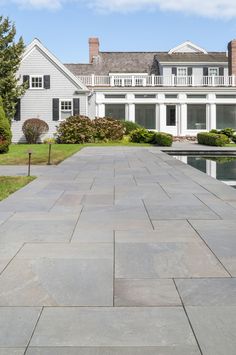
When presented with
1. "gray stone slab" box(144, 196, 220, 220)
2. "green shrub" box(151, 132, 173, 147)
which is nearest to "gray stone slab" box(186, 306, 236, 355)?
"gray stone slab" box(144, 196, 220, 220)

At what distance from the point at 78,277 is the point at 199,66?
126 feet

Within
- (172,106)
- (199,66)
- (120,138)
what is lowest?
(120,138)

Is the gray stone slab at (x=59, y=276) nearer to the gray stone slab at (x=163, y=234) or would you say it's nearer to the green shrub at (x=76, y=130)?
the gray stone slab at (x=163, y=234)

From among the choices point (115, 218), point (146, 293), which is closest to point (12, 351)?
point (146, 293)

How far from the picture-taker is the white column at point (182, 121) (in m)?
36.5

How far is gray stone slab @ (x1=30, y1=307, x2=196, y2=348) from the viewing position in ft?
9.41

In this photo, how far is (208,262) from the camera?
4.57 m

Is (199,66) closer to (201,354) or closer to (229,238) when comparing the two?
(229,238)

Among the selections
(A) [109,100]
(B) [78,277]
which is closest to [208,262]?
(B) [78,277]

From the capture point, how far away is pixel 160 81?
37875mm

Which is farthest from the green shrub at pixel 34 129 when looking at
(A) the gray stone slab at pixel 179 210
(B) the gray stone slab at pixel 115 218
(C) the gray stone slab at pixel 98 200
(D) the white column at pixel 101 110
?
(B) the gray stone slab at pixel 115 218

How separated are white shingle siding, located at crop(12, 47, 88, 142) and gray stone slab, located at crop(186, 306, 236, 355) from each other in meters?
30.5

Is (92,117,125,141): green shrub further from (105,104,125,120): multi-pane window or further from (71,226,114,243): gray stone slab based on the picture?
(71,226,114,243): gray stone slab

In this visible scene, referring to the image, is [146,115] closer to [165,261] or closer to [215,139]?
[215,139]
